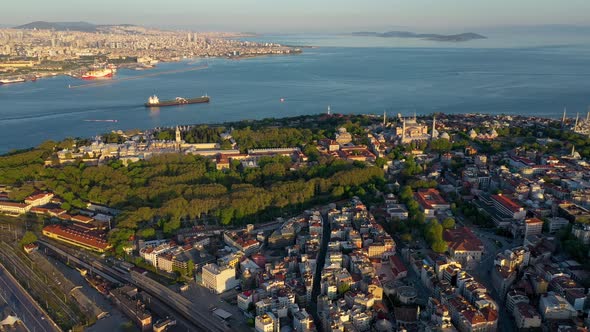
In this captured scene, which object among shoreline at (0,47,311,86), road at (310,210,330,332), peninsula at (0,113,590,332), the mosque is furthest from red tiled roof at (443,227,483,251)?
shoreline at (0,47,311,86)

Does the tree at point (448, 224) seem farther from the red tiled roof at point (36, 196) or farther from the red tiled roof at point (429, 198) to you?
the red tiled roof at point (36, 196)

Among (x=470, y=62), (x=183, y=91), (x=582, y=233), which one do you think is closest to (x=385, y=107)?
(x=183, y=91)

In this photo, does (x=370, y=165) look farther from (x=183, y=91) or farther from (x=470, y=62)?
(x=470, y=62)

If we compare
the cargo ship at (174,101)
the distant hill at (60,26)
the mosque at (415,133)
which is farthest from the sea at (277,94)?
the distant hill at (60,26)

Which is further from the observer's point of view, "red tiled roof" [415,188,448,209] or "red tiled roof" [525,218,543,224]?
"red tiled roof" [415,188,448,209]

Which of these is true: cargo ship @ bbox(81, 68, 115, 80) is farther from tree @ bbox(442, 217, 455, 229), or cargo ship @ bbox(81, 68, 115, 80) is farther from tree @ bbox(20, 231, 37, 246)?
tree @ bbox(442, 217, 455, 229)

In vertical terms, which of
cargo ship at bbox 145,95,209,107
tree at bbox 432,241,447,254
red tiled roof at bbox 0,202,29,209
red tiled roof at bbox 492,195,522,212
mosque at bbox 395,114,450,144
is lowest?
red tiled roof at bbox 0,202,29,209

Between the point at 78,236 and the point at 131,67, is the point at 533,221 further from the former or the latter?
the point at 131,67
